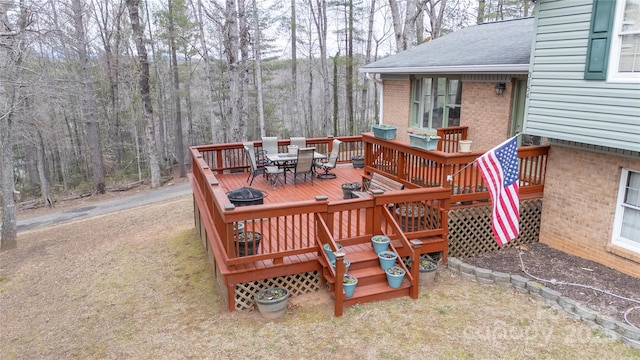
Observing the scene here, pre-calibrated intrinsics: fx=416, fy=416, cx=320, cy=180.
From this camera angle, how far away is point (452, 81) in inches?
416

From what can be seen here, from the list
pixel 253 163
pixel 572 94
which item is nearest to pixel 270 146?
pixel 253 163

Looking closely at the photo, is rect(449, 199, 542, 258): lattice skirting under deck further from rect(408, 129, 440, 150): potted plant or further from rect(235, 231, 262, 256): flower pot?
rect(235, 231, 262, 256): flower pot

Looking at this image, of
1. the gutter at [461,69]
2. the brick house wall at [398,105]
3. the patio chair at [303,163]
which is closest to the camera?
the gutter at [461,69]

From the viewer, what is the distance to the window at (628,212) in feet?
20.2

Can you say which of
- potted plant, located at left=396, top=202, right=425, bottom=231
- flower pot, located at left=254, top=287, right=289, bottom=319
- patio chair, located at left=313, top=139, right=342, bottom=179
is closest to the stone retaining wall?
potted plant, located at left=396, top=202, right=425, bottom=231

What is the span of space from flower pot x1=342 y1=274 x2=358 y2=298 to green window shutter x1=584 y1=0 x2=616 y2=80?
4.52 m

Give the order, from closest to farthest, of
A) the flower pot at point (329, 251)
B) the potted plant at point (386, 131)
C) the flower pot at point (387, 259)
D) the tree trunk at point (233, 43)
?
the flower pot at point (329, 251)
the flower pot at point (387, 259)
the potted plant at point (386, 131)
the tree trunk at point (233, 43)

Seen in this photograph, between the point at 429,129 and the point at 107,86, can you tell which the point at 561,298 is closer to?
the point at 429,129

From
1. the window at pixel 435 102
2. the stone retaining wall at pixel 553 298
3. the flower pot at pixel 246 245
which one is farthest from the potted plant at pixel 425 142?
the window at pixel 435 102

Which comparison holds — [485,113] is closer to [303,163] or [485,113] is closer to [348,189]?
[348,189]

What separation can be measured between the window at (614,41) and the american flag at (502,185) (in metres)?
1.58

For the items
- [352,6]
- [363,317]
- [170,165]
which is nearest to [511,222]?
[363,317]

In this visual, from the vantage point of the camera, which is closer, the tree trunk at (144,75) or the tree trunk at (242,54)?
the tree trunk at (242,54)

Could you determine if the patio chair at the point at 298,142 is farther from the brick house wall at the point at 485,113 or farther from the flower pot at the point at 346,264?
the flower pot at the point at 346,264
